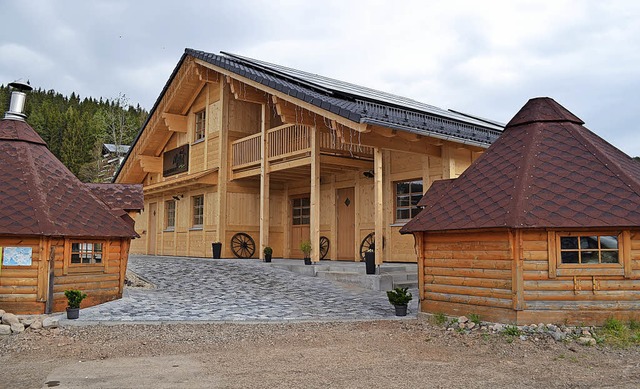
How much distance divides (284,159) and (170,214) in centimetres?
808

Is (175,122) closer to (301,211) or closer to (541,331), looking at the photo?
(301,211)

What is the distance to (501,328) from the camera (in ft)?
23.3

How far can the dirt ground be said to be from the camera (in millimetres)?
5078

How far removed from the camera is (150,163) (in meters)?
22.7

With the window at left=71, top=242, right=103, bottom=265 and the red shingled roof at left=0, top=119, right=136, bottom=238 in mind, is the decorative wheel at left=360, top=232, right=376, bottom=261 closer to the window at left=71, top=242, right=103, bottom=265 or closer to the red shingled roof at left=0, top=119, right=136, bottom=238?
the red shingled roof at left=0, top=119, right=136, bottom=238

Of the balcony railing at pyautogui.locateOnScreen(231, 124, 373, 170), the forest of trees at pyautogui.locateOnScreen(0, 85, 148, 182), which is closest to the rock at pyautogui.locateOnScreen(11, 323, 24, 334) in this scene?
the balcony railing at pyautogui.locateOnScreen(231, 124, 373, 170)

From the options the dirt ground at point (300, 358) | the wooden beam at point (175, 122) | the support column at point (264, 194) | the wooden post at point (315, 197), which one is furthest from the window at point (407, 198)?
the wooden beam at point (175, 122)

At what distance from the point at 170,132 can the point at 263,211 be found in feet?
26.3

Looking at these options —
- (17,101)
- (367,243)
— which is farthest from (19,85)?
(367,243)

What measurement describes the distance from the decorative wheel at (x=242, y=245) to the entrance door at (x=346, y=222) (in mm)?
3170

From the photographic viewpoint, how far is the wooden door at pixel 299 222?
17641 mm

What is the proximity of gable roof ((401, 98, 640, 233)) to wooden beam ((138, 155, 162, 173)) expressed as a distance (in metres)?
16.5

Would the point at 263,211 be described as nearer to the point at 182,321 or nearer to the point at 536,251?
the point at 182,321

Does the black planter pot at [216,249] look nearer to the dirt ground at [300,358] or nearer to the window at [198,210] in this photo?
the window at [198,210]
